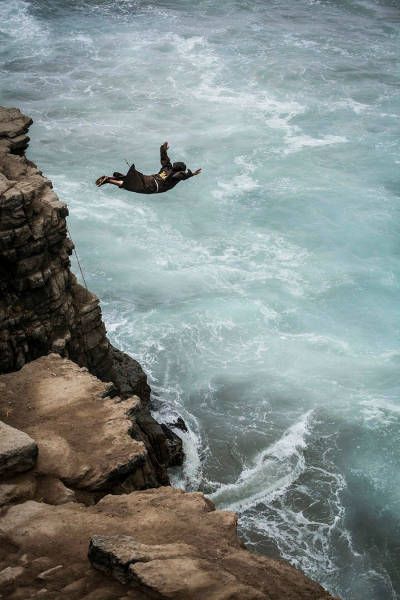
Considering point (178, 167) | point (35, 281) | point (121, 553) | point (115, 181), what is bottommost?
point (121, 553)

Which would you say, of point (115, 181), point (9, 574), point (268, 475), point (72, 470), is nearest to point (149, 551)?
point (9, 574)

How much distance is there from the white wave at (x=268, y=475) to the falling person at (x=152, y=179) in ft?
27.8

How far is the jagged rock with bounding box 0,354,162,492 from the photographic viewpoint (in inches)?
490

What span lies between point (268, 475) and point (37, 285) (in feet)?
29.3

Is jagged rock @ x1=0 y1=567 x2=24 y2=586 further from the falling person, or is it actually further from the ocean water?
the ocean water

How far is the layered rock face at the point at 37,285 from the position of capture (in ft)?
53.0

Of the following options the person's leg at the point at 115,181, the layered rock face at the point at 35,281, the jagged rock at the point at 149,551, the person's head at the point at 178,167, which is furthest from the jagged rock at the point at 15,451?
the person's head at the point at 178,167

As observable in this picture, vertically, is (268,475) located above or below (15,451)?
below

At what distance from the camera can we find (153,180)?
17219 mm

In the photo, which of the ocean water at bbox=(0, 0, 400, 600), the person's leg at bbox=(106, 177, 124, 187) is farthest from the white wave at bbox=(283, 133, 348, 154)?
the person's leg at bbox=(106, 177, 124, 187)

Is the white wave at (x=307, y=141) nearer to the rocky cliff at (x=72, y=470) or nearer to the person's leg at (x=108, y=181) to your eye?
the rocky cliff at (x=72, y=470)

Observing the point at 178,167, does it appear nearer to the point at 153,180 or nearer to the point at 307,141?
the point at 153,180

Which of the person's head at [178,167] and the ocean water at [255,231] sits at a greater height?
the person's head at [178,167]

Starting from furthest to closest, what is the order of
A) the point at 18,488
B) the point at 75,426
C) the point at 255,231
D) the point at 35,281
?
the point at 255,231, the point at 35,281, the point at 75,426, the point at 18,488
